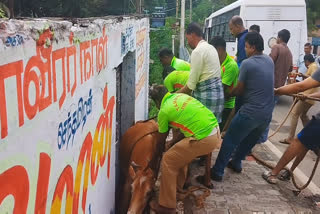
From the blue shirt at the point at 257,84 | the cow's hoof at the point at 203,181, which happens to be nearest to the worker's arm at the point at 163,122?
the cow's hoof at the point at 203,181

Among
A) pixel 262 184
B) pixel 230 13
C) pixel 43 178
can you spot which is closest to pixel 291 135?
pixel 262 184

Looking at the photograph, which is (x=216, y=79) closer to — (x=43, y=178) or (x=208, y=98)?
(x=208, y=98)

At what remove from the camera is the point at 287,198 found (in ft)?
14.4

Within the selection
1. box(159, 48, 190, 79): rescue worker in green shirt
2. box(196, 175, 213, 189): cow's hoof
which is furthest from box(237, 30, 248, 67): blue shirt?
box(196, 175, 213, 189): cow's hoof

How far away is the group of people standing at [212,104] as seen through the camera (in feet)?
12.4

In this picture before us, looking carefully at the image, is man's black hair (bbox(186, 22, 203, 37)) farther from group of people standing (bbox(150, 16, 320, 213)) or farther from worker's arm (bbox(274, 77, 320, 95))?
worker's arm (bbox(274, 77, 320, 95))

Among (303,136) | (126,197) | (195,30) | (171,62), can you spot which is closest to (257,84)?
(303,136)

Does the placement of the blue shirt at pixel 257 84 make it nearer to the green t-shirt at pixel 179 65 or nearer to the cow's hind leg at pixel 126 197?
the green t-shirt at pixel 179 65

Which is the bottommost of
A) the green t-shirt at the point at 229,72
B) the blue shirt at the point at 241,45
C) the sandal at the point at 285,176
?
the sandal at the point at 285,176

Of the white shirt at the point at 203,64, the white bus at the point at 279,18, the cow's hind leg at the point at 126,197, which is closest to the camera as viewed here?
the cow's hind leg at the point at 126,197

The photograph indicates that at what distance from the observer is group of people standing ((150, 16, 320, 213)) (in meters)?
3.77

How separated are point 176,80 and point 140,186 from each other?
163 cm

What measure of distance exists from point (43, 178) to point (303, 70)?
7867 mm

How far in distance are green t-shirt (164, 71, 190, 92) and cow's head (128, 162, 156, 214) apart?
4.35 feet
